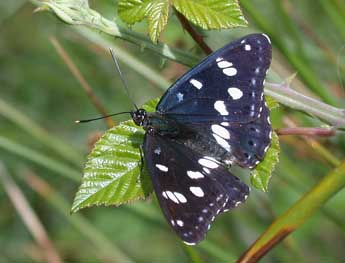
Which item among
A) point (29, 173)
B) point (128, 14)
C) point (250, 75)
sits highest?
point (128, 14)

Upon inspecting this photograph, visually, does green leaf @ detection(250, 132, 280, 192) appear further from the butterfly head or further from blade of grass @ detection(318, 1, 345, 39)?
blade of grass @ detection(318, 1, 345, 39)

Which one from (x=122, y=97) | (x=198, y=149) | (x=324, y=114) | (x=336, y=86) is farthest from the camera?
(x=122, y=97)

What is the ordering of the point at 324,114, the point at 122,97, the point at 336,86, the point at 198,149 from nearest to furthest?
the point at 324,114, the point at 198,149, the point at 336,86, the point at 122,97

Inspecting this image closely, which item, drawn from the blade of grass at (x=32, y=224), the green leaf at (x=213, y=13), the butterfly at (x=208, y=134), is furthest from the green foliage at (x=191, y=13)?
the blade of grass at (x=32, y=224)

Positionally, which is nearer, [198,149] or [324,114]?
[324,114]

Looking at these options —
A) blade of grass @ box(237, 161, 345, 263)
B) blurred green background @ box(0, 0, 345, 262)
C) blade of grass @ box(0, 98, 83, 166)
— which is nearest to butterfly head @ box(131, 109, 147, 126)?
blade of grass @ box(237, 161, 345, 263)

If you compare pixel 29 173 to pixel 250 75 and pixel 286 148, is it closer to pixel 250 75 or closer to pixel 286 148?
pixel 286 148

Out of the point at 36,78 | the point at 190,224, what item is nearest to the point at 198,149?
the point at 190,224

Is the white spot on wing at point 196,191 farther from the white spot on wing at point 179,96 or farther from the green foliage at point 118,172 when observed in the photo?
the white spot on wing at point 179,96
